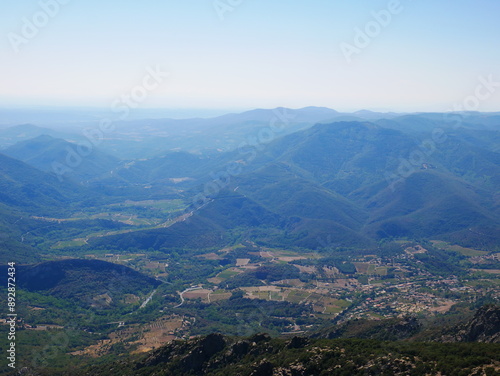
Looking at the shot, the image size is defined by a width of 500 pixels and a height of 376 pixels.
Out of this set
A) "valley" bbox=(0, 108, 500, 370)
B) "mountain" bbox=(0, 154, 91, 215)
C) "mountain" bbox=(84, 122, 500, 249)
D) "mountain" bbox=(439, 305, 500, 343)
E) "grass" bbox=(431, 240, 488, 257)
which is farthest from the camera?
"mountain" bbox=(0, 154, 91, 215)

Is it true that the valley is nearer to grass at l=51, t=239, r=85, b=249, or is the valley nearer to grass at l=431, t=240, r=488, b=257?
grass at l=51, t=239, r=85, b=249

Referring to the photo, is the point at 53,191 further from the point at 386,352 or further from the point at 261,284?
the point at 386,352

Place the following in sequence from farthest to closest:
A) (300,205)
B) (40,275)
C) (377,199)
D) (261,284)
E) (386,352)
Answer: (377,199) < (300,205) < (261,284) < (40,275) < (386,352)

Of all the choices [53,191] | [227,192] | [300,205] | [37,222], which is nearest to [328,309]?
[300,205]

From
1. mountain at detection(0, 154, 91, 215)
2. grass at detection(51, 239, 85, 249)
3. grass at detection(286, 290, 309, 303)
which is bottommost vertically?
grass at detection(286, 290, 309, 303)

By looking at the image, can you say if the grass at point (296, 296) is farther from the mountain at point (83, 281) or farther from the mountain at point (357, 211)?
the mountain at point (357, 211)

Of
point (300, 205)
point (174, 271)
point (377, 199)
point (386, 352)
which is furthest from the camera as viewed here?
point (377, 199)

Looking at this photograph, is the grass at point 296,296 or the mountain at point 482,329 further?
the grass at point 296,296

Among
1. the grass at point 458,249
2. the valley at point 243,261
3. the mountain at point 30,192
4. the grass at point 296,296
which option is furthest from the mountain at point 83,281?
the grass at point 458,249

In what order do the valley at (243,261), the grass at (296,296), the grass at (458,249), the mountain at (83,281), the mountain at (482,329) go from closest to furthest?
the mountain at (482,329), the valley at (243,261), the grass at (296,296), the mountain at (83,281), the grass at (458,249)

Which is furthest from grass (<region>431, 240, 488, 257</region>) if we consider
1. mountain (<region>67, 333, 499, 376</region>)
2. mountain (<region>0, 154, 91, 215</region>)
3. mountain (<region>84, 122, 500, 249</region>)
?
mountain (<region>0, 154, 91, 215</region>)

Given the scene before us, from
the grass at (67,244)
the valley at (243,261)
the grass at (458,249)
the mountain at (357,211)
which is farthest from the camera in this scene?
the mountain at (357,211)
